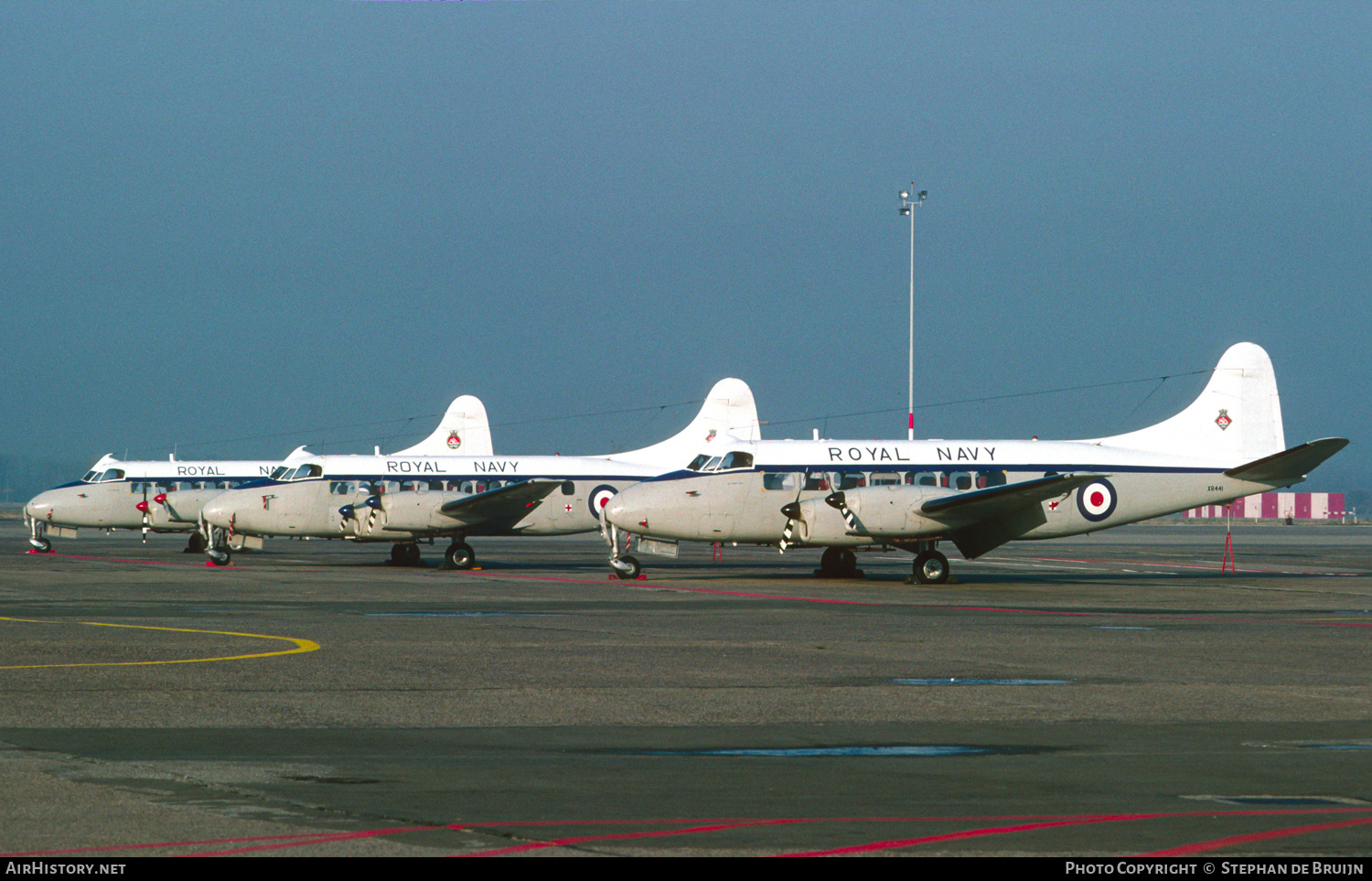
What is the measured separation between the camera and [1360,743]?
10.4 meters

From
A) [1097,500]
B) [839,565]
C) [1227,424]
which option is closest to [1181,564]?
[1227,424]

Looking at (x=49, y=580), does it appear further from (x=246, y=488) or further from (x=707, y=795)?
(x=707, y=795)

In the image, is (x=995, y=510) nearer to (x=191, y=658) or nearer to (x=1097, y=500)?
(x=1097, y=500)

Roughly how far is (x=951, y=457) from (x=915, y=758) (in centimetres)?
2539

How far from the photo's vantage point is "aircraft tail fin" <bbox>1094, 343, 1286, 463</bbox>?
34875mm

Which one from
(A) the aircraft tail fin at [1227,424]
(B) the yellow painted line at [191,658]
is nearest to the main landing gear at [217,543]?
(B) the yellow painted line at [191,658]

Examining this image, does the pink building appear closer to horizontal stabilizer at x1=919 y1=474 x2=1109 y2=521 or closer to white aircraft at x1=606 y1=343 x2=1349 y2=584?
white aircraft at x1=606 y1=343 x2=1349 y2=584

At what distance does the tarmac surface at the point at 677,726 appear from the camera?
7.16m

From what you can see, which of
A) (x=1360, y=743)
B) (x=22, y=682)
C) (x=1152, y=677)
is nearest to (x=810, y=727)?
(x=1360, y=743)

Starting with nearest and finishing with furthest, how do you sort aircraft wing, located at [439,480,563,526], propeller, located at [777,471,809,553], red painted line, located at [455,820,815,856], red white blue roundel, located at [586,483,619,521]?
red painted line, located at [455,820,815,856], propeller, located at [777,471,809,553], aircraft wing, located at [439,480,563,526], red white blue roundel, located at [586,483,619,521]

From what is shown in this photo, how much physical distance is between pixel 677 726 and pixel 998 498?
20.6m

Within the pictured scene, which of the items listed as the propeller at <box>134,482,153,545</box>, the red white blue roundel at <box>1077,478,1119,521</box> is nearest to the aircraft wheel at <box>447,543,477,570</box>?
the propeller at <box>134,482,153,545</box>

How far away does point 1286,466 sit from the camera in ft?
108

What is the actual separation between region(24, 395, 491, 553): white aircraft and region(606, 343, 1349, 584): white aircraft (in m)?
16.8
